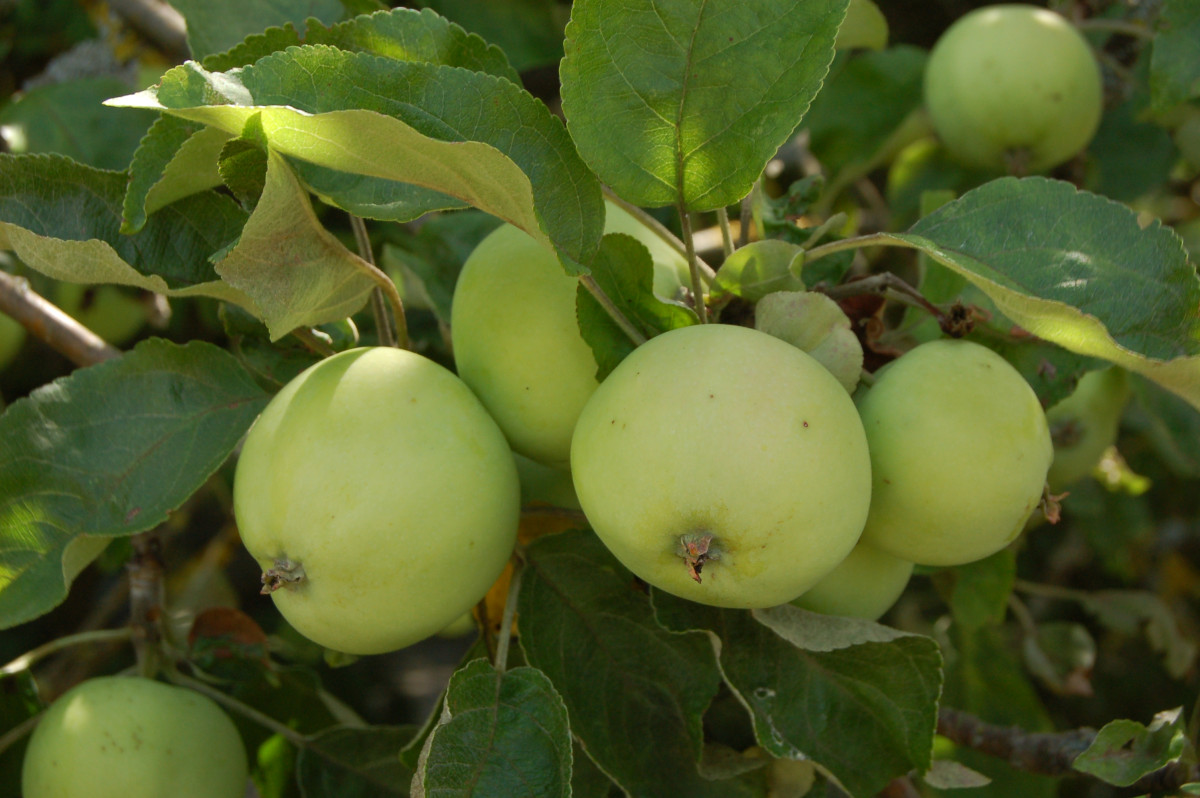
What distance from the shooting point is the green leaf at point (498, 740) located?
76cm

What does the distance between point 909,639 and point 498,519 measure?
14.7 inches

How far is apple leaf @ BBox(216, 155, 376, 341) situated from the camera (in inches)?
28.0

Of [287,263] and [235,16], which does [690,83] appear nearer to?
[287,263]

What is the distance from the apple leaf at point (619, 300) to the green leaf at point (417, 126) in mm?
25

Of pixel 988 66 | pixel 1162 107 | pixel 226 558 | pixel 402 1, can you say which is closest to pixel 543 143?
pixel 402 1

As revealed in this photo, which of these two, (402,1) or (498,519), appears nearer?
(498,519)

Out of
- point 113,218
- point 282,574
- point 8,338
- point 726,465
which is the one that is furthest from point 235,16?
point 8,338

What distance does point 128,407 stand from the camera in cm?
94

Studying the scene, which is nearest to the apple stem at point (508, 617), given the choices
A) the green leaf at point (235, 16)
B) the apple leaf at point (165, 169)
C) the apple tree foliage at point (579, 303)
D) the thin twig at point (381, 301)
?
the apple tree foliage at point (579, 303)

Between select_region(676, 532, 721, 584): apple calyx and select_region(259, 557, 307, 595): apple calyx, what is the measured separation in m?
0.29

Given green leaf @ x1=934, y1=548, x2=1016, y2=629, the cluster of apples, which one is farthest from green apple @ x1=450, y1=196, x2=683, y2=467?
green leaf @ x1=934, y1=548, x2=1016, y2=629

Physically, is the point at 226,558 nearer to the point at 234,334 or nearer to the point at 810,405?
the point at 234,334

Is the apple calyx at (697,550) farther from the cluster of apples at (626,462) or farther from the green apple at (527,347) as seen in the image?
the green apple at (527,347)

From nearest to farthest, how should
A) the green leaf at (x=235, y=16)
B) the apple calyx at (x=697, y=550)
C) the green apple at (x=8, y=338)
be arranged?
the apple calyx at (x=697, y=550) < the green leaf at (x=235, y=16) < the green apple at (x=8, y=338)
